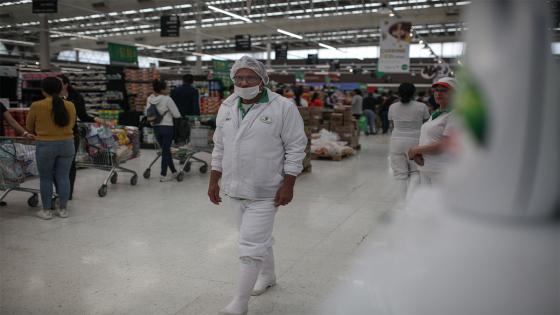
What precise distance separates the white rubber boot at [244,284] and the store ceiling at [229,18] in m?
11.0

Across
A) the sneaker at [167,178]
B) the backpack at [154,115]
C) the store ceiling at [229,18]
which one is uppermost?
the store ceiling at [229,18]

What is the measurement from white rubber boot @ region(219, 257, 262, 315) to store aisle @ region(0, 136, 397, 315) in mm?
240

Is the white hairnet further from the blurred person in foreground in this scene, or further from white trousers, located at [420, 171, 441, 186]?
the blurred person in foreground

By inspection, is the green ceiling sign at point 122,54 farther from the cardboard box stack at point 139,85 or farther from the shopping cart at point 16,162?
the shopping cart at point 16,162

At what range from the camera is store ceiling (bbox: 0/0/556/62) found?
60.6 feet

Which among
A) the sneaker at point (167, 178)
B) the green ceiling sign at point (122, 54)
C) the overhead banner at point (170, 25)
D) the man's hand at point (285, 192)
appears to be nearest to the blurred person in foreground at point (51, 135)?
the sneaker at point (167, 178)

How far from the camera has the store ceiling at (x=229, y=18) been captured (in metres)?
18.5

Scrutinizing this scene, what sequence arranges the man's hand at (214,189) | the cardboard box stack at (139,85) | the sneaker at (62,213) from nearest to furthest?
the man's hand at (214,189) → the sneaker at (62,213) → the cardboard box stack at (139,85)

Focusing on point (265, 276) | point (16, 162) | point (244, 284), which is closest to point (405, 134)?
point (265, 276)

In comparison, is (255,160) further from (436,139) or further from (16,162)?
(16,162)

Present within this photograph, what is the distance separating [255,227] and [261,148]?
452 millimetres

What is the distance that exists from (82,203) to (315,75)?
28.1m

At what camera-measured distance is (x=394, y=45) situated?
14.2 m

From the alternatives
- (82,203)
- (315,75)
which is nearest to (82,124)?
(82,203)
